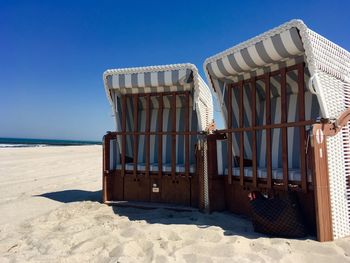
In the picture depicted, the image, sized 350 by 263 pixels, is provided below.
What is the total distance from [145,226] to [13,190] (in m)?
4.80

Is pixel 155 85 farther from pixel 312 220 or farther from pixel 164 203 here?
pixel 312 220

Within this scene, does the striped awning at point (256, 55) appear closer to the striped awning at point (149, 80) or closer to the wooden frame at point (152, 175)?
the striped awning at point (149, 80)

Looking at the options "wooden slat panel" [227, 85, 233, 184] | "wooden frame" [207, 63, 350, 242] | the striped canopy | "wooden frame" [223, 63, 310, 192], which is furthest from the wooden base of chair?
the striped canopy

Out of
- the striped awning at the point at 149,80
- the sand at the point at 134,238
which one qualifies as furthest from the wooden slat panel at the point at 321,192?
the striped awning at the point at 149,80

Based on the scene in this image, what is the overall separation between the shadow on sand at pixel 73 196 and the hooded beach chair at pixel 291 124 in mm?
2851

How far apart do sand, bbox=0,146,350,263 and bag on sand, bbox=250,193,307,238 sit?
16cm

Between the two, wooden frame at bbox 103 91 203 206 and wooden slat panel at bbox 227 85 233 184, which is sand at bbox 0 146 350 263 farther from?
wooden slat panel at bbox 227 85 233 184

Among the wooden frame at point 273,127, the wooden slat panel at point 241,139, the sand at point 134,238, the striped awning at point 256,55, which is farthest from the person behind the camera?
the wooden slat panel at point 241,139

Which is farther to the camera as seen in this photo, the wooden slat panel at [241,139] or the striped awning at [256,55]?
the wooden slat panel at [241,139]

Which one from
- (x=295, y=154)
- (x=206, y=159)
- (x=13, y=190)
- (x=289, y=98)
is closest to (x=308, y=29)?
(x=289, y=98)

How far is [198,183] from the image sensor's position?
5160 mm

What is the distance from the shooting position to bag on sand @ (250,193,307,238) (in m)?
3.39

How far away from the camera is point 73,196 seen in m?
6.37

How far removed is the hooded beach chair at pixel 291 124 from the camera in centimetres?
327
